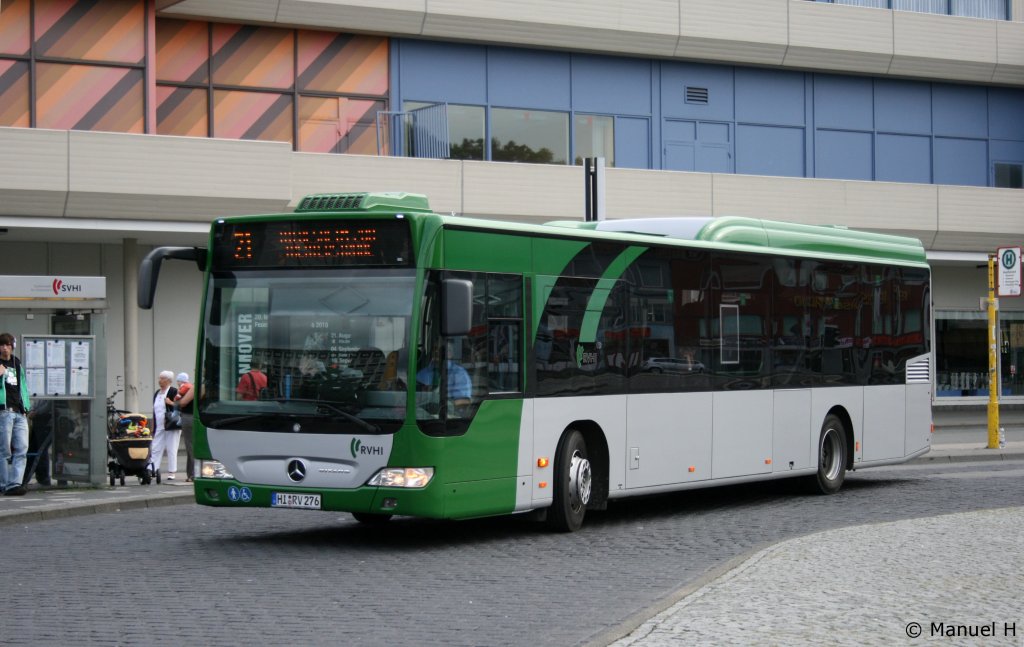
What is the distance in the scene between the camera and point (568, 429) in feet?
47.5

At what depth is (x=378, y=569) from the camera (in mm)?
11789

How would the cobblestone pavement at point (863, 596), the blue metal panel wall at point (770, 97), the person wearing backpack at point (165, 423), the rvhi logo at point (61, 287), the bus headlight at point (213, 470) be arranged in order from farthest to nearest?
the blue metal panel wall at point (770, 97) → the person wearing backpack at point (165, 423) → the rvhi logo at point (61, 287) → the bus headlight at point (213, 470) → the cobblestone pavement at point (863, 596)

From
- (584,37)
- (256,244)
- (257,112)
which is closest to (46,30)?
(257,112)

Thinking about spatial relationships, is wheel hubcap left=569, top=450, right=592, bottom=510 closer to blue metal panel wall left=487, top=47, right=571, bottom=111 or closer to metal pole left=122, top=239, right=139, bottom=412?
metal pole left=122, top=239, right=139, bottom=412

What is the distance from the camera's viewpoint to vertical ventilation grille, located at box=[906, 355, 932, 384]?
20.5 m

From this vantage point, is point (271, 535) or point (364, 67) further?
point (364, 67)

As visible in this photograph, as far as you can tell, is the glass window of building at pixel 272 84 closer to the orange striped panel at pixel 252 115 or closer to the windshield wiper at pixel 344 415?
the orange striped panel at pixel 252 115

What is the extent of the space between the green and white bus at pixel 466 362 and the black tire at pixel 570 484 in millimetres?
21

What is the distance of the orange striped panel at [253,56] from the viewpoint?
3127cm

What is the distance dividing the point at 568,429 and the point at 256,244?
11.3ft

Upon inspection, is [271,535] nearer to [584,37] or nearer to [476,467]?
[476,467]

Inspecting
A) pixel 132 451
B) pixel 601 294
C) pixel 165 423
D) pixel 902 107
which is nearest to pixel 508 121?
pixel 902 107

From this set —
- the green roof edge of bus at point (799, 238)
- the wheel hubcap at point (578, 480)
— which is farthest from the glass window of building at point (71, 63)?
the wheel hubcap at point (578, 480)

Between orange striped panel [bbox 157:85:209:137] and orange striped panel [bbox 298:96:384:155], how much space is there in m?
2.10
